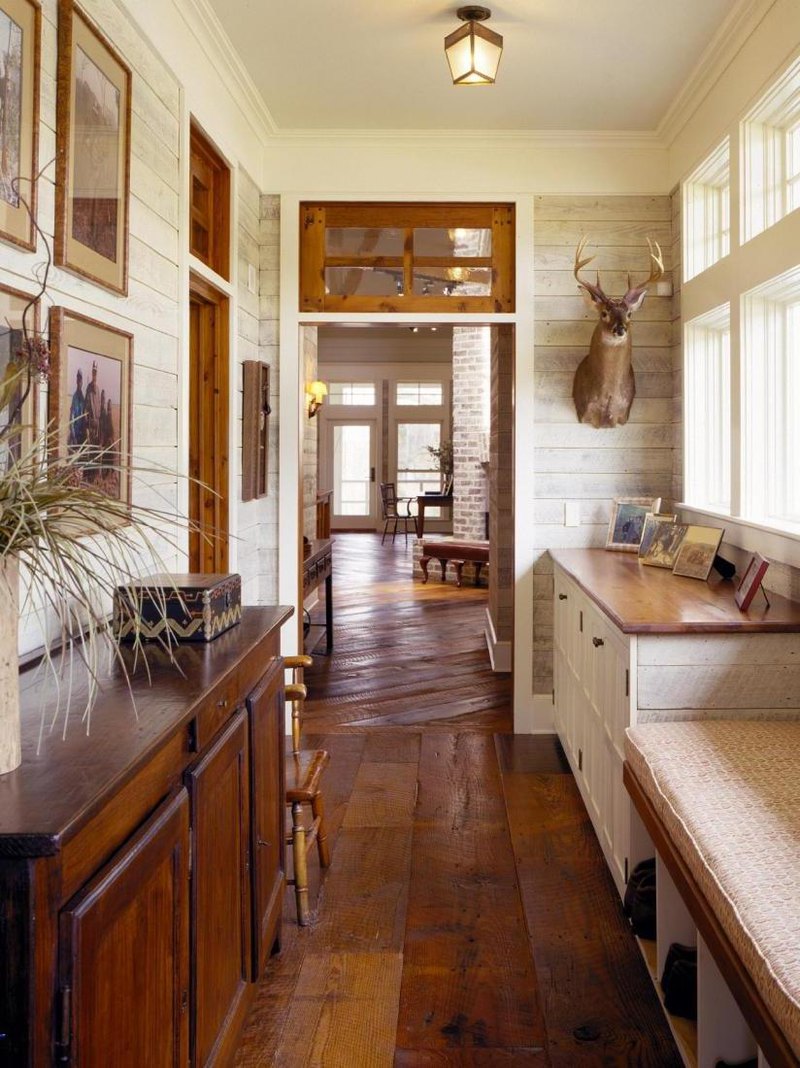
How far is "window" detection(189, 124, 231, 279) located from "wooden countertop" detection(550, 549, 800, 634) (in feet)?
6.78

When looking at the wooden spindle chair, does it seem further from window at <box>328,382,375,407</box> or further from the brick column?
window at <box>328,382,375,407</box>

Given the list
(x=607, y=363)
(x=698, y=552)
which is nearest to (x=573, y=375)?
(x=607, y=363)

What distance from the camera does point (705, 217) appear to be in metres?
4.19

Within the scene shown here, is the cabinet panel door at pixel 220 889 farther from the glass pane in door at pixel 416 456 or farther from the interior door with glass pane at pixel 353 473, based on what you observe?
the interior door with glass pane at pixel 353 473

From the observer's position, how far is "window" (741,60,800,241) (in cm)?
318

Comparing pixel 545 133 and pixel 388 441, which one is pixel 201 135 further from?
pixel 388 441

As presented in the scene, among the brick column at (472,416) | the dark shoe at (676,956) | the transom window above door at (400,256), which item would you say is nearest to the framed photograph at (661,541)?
the transom window above door at (400,256)

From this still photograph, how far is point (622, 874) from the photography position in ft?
8.82

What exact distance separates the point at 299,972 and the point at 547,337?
10.6 feet

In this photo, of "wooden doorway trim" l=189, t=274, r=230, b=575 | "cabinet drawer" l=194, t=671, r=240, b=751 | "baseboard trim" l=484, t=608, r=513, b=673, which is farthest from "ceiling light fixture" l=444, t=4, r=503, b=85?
"baseboard trim" l=484, t=608, r=513, b=673

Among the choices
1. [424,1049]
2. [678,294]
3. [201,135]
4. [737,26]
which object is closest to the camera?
[424,1049]

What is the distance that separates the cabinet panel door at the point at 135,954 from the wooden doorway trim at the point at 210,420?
2519 mm

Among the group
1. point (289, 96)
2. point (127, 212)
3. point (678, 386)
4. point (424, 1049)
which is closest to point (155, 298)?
point (127, 212)

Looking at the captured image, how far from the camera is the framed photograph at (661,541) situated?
3809 mm
